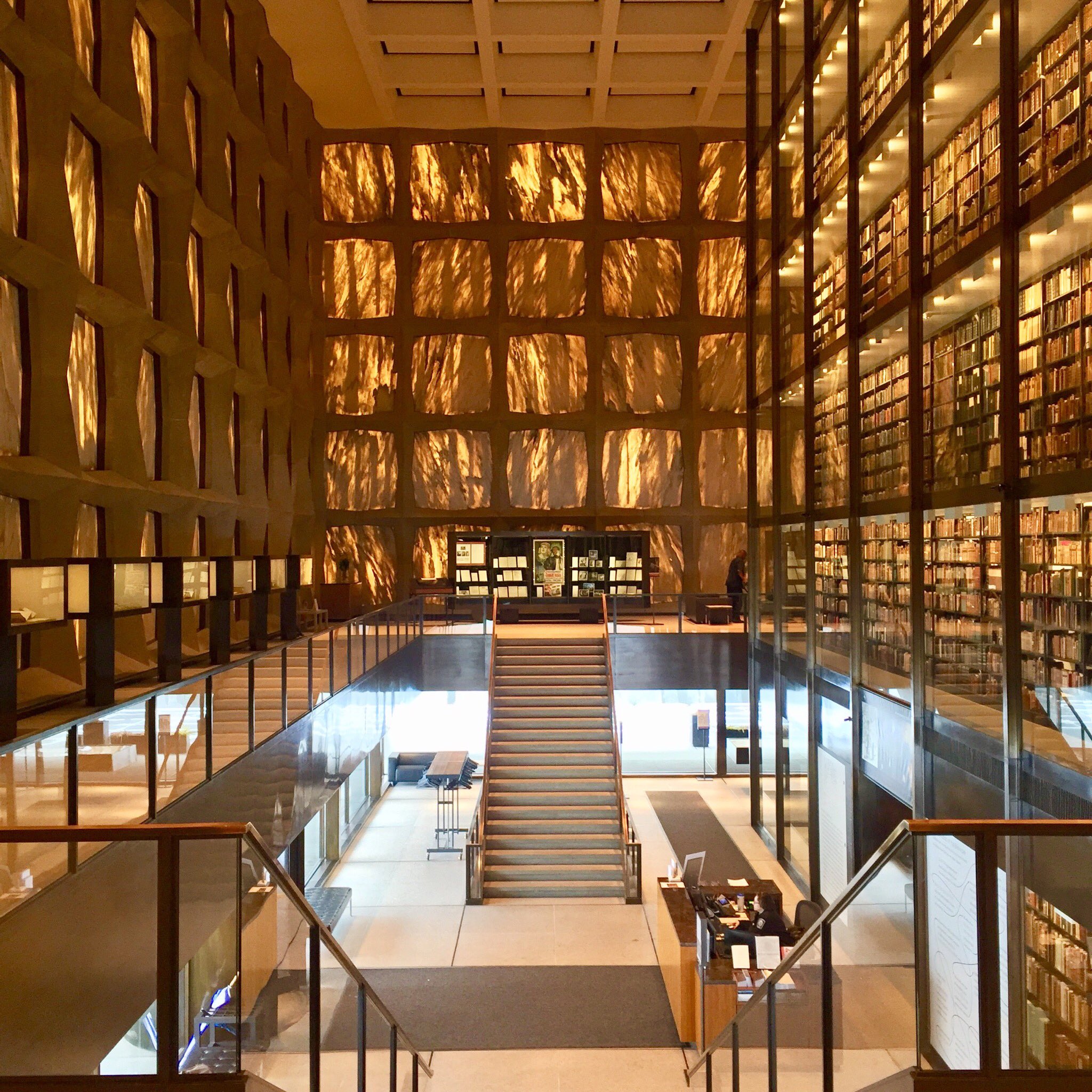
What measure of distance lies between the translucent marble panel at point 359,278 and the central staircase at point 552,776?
7.65m

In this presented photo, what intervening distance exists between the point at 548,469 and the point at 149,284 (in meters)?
10.1

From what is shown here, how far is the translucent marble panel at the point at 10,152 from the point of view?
29.0 ft

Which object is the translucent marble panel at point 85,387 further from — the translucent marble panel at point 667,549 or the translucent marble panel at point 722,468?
the translucent marble panel at point 722,468

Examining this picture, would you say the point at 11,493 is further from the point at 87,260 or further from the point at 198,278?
the point at 198,278

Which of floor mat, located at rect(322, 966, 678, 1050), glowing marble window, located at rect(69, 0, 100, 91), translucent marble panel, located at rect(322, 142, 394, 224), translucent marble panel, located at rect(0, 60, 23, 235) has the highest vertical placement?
translucent marble panel, located at rect(322, 142, 394, 224)

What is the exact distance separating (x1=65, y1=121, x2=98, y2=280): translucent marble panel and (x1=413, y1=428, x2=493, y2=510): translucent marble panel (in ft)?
34.6

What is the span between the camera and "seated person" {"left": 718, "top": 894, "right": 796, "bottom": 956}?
8.89 m

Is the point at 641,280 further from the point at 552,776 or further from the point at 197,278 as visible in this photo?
the point at 552,776

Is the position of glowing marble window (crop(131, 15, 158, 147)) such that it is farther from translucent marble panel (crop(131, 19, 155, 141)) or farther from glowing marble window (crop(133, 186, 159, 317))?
glowing marble window (crop(133, 186, 159, 317))

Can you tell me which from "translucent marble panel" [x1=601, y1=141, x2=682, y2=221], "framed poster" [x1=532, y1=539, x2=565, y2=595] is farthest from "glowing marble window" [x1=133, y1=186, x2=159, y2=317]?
"translucent marble panel" [x1=601, y1=141, x2=682, y2=221]

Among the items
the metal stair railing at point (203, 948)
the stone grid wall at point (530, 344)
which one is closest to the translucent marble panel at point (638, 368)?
the stone grid wall at point (530, 344)

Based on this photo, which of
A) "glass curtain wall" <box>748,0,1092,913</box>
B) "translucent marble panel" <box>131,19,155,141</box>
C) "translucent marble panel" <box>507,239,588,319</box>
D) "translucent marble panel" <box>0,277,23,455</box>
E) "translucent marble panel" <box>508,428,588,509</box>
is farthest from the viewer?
"translucent marble panel" <box>508,428,588,509</box>

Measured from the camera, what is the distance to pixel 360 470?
825 inches

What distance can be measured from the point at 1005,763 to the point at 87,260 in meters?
9.27
